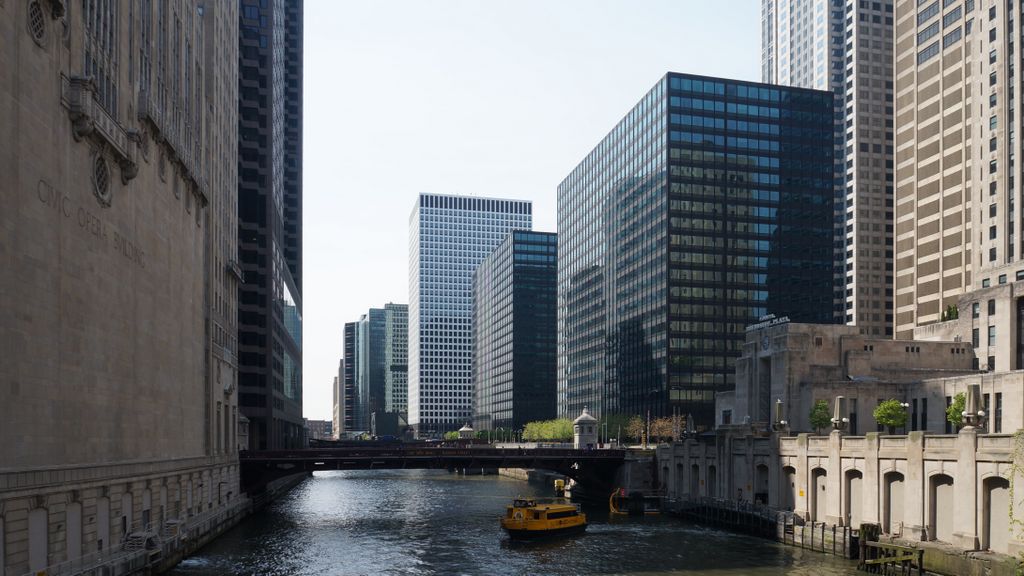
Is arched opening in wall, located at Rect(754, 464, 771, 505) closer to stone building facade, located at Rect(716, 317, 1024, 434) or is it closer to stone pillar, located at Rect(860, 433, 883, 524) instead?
stone building facade, located at Rect(716, 317, 1024, 434)

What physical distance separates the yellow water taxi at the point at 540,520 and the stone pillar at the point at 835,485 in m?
24.1

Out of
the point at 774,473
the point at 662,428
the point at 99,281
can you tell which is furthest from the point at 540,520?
the point at 662,428

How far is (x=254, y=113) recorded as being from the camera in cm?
16438

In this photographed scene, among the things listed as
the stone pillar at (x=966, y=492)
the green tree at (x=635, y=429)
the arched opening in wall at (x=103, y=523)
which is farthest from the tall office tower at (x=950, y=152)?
the arched opening in wall at (x=103, y=523)

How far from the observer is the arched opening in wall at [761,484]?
96.8 metres

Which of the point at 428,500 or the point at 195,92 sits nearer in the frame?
the point at 195,92

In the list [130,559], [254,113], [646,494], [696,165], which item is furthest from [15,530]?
[696,165]

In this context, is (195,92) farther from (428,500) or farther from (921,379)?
(921,379)

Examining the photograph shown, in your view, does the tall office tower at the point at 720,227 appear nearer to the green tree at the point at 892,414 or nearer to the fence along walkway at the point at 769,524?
the fence along walkway at the point at 769,524

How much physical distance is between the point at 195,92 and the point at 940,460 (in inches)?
3000

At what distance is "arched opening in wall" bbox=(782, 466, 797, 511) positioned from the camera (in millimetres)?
90025

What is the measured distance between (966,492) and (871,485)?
1249 cm

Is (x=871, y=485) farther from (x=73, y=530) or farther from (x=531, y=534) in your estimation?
(x=73, y=530)

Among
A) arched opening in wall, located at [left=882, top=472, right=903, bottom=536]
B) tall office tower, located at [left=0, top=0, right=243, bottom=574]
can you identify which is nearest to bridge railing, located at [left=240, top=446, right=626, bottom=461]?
tall office tower, located at [left=0, top=0, right=243, bottom=574]
